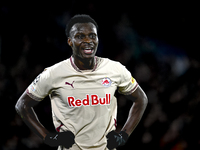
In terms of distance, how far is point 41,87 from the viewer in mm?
1540

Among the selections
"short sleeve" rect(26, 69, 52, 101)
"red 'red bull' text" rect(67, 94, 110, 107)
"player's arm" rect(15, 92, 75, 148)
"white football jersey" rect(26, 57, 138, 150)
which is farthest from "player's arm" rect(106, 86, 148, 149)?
"short sleeve" rect(26, 69, 52, 101)

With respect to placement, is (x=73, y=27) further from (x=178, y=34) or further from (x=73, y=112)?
(x=178, y=34)

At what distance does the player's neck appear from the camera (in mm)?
1570

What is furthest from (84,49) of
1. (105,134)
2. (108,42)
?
(108,42)

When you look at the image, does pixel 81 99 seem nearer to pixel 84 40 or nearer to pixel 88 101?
pixel 88 101

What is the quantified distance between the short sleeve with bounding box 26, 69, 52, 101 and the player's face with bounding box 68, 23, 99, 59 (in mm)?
230

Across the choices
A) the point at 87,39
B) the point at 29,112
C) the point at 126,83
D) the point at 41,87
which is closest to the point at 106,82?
the point at 126,83

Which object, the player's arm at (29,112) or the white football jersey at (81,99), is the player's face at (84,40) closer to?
the white football jersey at (81,99)

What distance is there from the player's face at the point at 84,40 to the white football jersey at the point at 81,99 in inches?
4.2

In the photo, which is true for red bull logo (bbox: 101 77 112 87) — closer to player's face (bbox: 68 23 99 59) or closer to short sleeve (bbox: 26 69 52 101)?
player's face (bbox: 68 23 99 59)

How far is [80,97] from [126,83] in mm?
327

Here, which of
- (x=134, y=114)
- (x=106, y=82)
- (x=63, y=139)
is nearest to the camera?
(x=63, y=139)

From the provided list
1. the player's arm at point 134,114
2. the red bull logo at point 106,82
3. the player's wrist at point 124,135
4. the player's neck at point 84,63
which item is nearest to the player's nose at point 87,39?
the player's neck at point 84,63

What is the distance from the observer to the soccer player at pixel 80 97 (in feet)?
4.95
